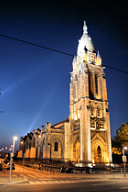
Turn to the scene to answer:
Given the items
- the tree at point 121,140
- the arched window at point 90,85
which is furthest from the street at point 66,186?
the arched window at point 90,85

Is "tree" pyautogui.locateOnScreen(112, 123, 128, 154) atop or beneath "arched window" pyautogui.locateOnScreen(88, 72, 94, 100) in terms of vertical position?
beneath

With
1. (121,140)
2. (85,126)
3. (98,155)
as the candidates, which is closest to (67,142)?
(85,126)

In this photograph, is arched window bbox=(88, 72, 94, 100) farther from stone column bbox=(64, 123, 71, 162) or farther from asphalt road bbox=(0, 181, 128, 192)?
asphalt road bbox=(0, 181, 128, 192)

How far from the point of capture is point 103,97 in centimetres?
5288

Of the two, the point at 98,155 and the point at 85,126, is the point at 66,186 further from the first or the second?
the point at 98,155

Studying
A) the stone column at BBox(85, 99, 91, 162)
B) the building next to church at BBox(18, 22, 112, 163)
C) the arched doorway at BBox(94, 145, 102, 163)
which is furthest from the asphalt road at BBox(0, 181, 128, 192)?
the arched doorway at BBox(94, 145, 102, 163)

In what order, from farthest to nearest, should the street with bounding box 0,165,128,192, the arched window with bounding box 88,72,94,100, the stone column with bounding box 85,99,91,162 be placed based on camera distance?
1. the arched window with bounding box 88,72,94,100
2. the stone column with bounding box 85,99,91,162
3. the street with bounding box 0,165,128,192

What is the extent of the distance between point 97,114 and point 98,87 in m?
9.51

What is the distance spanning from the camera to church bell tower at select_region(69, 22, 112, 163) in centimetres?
4506

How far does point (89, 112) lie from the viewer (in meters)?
47.2

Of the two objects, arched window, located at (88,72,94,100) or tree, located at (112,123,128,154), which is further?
arched window, located at (88,72,94,100)

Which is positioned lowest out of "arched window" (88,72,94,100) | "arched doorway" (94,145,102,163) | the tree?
"arched doorway" (94,145,102,163)

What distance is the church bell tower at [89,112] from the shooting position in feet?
148

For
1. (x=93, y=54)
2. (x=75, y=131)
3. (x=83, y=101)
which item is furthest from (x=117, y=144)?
(x=93, y=54)
